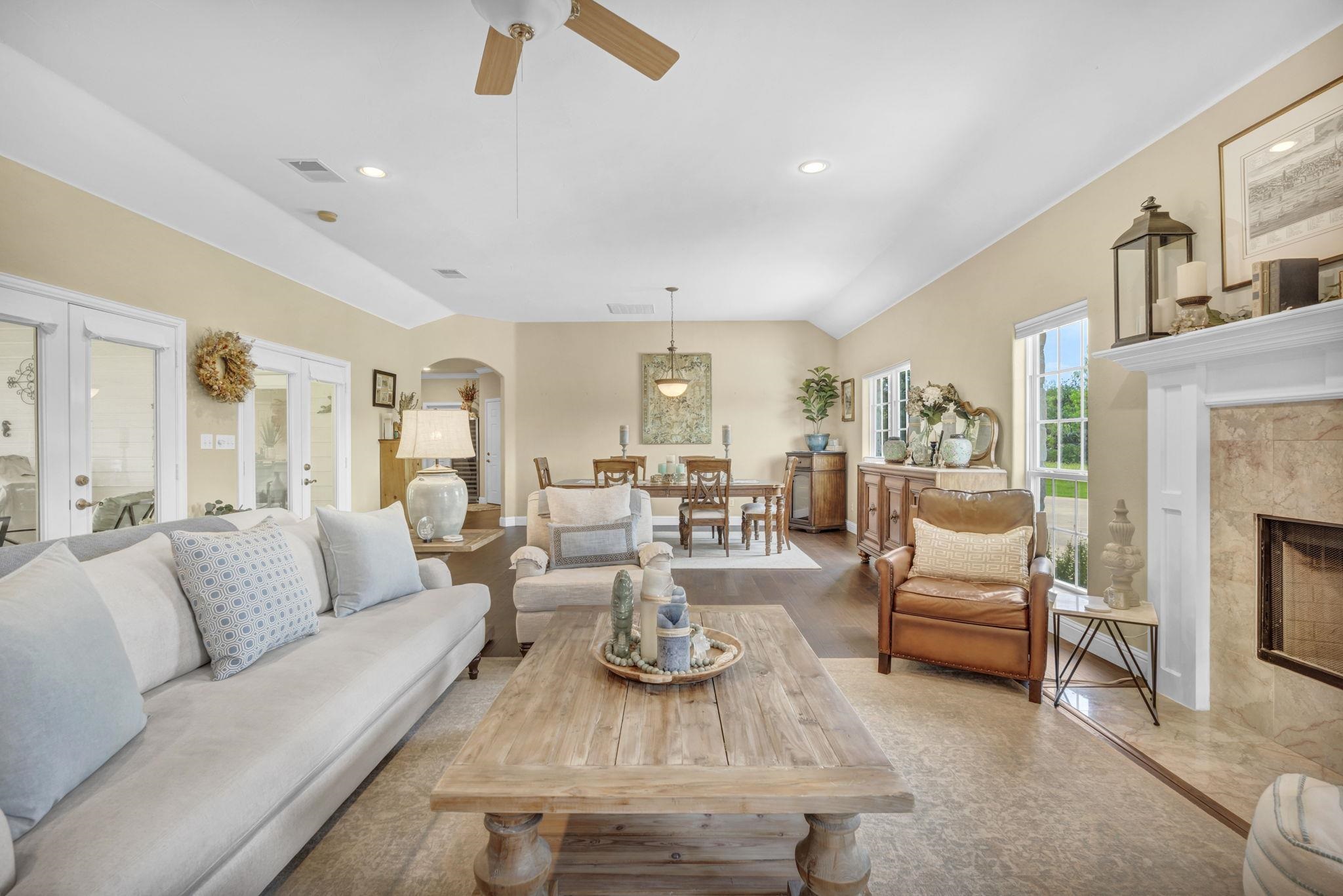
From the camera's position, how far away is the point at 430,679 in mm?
2398

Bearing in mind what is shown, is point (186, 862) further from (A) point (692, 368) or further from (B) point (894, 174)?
(A) point (692, 368)

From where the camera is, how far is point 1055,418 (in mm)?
3635

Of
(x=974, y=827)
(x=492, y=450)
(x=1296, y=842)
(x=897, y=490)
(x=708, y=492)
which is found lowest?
(x=974, y=827)

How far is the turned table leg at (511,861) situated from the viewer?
1.29 metres

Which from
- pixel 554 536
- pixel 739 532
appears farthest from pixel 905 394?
pixel 554 536

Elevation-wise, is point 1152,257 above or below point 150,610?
above

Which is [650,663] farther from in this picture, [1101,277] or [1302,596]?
[1101,277]

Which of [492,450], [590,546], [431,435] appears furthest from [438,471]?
[492,450]

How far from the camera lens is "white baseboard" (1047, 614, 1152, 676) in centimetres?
279

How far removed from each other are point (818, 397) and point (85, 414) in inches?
270

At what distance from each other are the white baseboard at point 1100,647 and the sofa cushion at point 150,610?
3505 millimetres

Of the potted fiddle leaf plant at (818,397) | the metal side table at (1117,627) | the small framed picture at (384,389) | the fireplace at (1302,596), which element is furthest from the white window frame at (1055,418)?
the small framed picture at (384,389)

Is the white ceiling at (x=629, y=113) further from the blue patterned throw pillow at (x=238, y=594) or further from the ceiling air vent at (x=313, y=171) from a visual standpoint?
the blue patterned throw pillow at (x=238, y=594)

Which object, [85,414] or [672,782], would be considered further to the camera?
[85,414]
